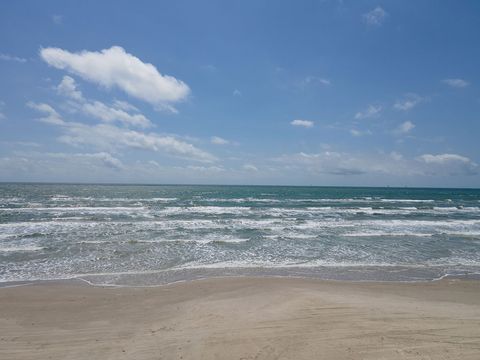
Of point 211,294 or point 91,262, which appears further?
Answer: point 91,262

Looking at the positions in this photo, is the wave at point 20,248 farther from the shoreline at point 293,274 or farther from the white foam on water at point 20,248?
the shoreline at point 293,274

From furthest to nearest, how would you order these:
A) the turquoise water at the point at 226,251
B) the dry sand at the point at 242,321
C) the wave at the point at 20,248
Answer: the wave at the point at 20,248 → the turquoise water at the point at 226,251 → the dry sand at the point at 242,321

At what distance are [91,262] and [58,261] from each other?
1.57m

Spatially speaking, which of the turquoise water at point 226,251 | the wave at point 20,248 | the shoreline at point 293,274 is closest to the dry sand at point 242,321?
the shoreline at point 293,274

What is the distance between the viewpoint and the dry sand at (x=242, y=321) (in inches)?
216

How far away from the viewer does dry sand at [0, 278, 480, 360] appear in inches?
216

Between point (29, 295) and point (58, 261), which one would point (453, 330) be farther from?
point (58, 261)

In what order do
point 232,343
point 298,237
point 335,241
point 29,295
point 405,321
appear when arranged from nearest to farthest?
point 232,343 → point 405,321 → point 29,295 → point 335,241 → point 298,237

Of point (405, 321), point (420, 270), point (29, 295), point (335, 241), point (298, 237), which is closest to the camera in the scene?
point (405, 321)

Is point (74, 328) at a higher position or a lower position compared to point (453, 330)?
lower

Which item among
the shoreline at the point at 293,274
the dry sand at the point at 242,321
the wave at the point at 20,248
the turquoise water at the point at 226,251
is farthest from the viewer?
the wave at the point at 20,248

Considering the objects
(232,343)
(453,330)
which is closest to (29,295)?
(232,343)

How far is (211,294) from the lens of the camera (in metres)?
9.03

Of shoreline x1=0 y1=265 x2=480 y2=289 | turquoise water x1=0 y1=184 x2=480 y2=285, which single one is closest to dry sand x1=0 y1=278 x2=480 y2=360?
shoreline x1=0 y1=265 x2=480 y2=289
